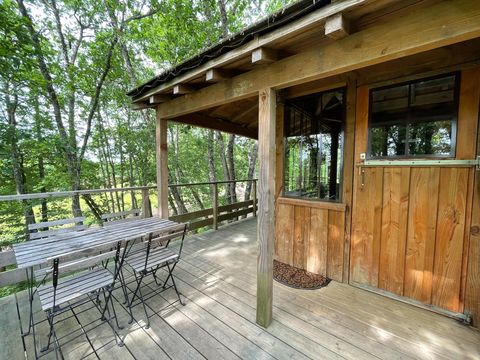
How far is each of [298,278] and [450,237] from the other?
1.55 m

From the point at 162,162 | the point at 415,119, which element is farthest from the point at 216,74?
the point at 415,119

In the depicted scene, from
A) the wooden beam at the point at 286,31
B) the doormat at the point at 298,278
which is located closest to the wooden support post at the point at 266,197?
the wooden beam at the point at 286,31

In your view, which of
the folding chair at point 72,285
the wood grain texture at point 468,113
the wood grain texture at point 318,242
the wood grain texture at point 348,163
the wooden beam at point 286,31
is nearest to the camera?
the wooden beam at point 286,31

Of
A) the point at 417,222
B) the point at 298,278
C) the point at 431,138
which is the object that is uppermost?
the point at 431,138

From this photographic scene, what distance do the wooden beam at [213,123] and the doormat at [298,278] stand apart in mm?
2586

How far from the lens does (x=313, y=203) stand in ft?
8.69

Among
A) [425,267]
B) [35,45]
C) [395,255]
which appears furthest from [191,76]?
[35,45]

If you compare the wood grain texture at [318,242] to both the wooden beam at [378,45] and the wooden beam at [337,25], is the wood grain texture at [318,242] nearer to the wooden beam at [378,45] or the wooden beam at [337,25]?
the wooden beam at [378,45]

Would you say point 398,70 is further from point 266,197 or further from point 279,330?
point 279,330

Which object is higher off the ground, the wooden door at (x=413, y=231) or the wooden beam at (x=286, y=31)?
the wooden beam at (x=286, y=31)

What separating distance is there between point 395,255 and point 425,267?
24 centimetres

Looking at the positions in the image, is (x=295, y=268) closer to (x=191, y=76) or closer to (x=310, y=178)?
(x=310, y=178)

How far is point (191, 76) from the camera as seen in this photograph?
2.12 metres

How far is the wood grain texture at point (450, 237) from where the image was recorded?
1820 millimetres
